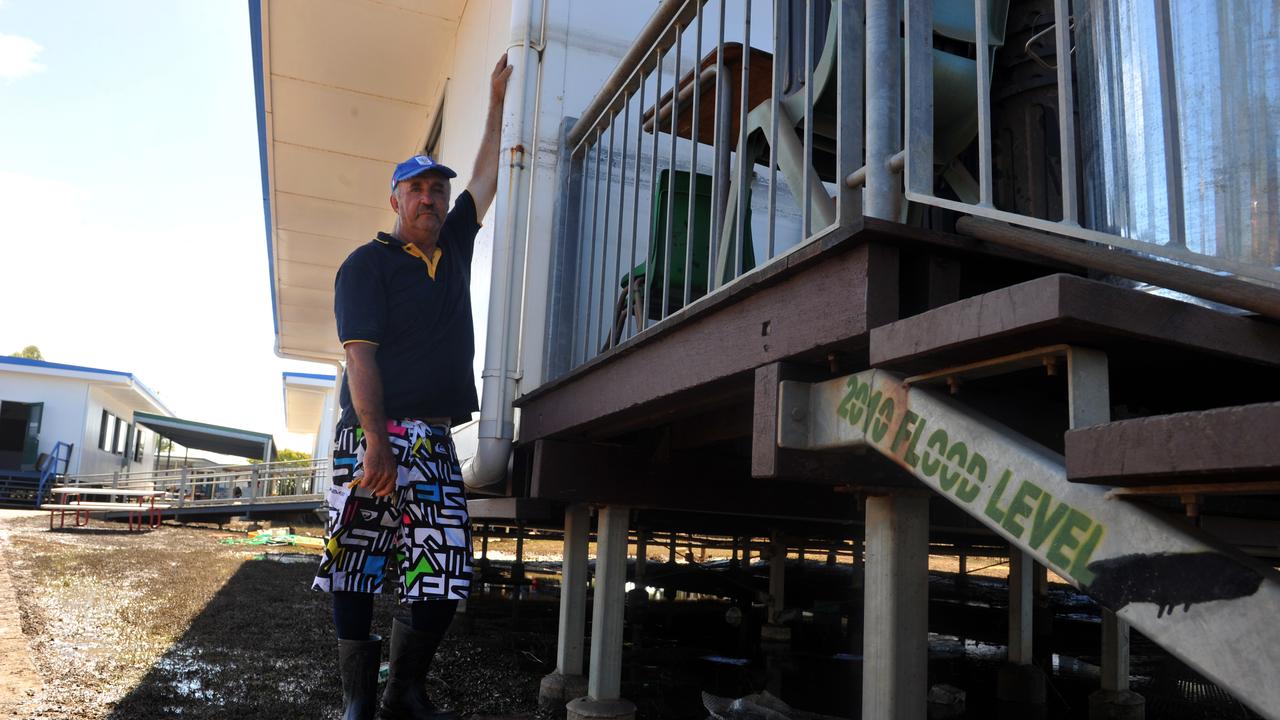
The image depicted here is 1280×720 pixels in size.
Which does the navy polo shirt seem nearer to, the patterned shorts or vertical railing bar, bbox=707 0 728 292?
the patterned shorts

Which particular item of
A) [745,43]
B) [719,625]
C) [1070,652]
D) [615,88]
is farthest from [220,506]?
[745,43]

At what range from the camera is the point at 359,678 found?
2553mm

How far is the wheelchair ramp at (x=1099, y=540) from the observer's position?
37.6 inches

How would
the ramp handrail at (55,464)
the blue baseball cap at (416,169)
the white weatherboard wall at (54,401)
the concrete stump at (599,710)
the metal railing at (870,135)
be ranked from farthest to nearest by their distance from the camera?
the white weatherboard wall at (54,401) < the ramp handrail at (55,464) < the concrete stump at (599,710) < the blue baseball cap at (416,169) < the metal railing at (870,135)

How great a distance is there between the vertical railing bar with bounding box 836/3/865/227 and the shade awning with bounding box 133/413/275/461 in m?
29.8

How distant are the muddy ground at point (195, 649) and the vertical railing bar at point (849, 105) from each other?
265 cm

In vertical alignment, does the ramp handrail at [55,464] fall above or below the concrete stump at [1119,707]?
above

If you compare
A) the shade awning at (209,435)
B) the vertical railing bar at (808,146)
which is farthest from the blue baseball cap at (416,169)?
the shade awning at (209,435)

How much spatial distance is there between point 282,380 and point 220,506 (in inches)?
307

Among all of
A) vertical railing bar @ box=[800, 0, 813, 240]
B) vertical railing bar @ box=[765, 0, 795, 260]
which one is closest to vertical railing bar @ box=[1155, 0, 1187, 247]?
vertical railing bar @ box=[800, 0, 813, 240]

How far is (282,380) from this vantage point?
25.3 metres

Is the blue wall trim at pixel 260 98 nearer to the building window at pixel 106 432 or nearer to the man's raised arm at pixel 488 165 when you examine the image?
the man's raised arm at pixel 488 165

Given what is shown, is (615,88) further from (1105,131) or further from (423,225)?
(1105,131)

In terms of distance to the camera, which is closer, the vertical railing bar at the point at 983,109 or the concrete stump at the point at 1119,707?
the vertical railing bar at the point at 983,109
